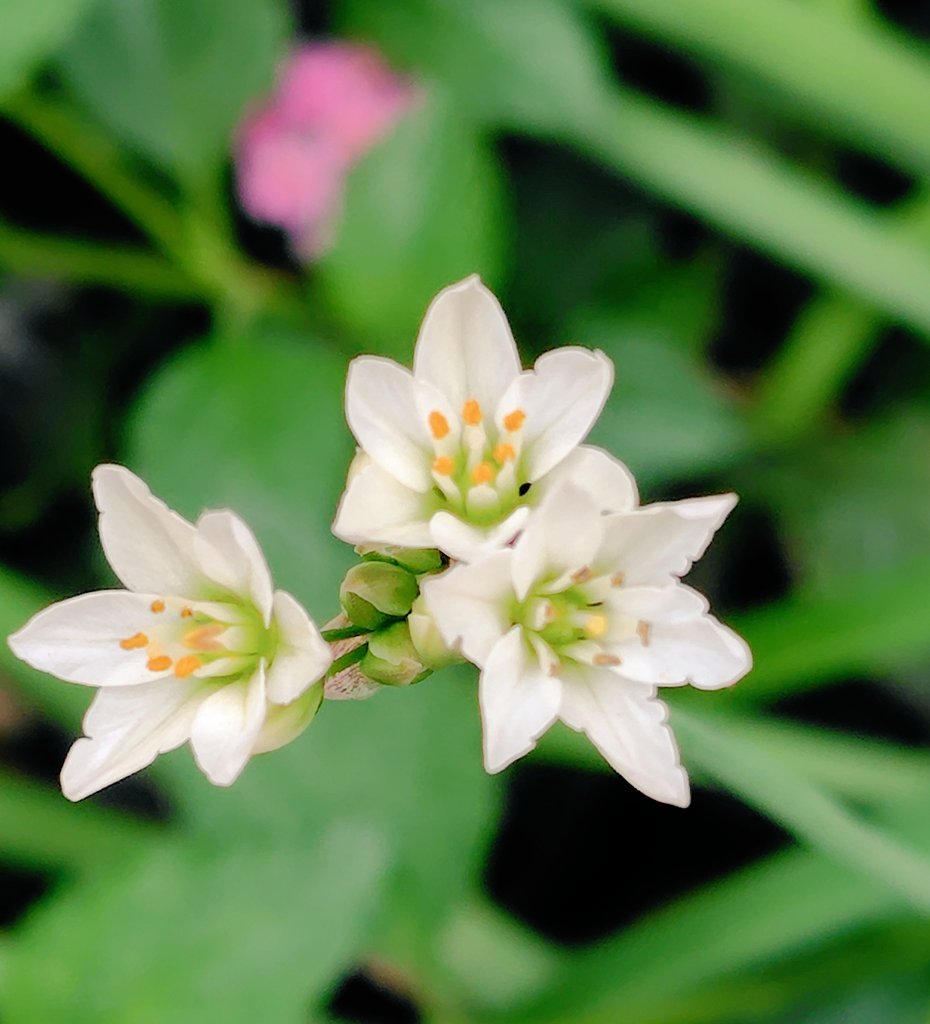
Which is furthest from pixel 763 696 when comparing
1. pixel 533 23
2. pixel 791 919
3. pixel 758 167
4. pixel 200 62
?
pixel 200 62

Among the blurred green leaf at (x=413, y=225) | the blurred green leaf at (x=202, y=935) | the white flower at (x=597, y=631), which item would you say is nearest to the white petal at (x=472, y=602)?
the white flower at (x=597, y=631)

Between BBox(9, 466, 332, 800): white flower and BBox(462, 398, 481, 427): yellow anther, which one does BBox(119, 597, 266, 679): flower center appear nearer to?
BBox(9, 466, 332, 800): white flower

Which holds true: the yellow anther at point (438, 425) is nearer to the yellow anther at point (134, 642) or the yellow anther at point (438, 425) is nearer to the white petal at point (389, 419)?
the white petal at point (389, 419)

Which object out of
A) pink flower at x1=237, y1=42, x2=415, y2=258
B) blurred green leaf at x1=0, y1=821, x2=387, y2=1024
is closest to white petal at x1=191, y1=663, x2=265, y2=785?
blurred green leaf at x1=0, y1=821, x2=387, y2=1024

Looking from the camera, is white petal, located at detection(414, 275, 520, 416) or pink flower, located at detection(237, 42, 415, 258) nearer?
white petal, located at detection(414, 275, 520, 416)

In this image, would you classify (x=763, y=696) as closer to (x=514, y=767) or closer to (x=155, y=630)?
(x=514, y=767)
